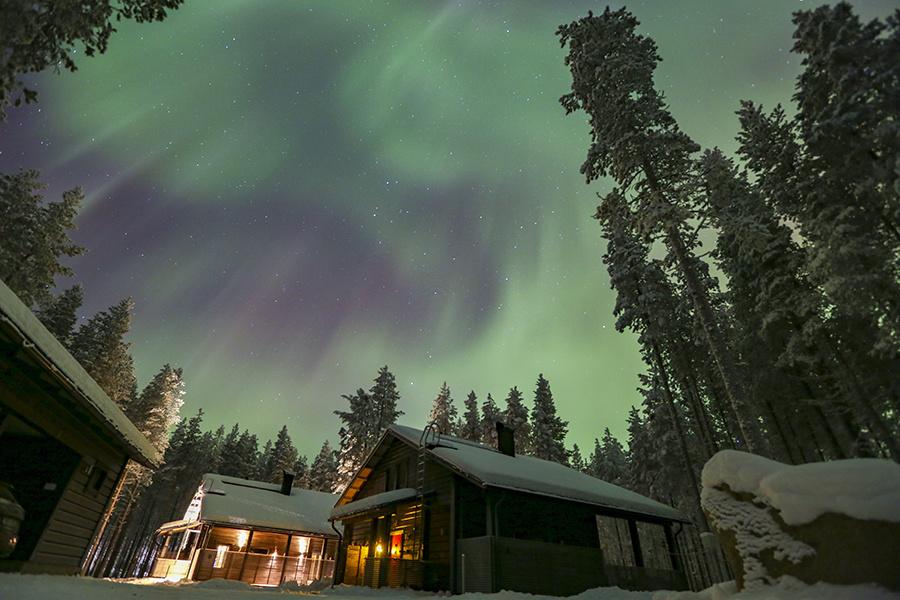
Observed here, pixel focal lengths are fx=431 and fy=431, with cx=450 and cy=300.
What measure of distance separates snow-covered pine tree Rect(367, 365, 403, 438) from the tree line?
2494cm

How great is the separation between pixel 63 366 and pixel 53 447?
5341 mm

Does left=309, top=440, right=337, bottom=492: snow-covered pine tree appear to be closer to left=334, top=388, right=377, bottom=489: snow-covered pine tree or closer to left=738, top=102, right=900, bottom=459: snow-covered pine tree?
left=334, top=388, right=377, bottom=489: snow-covered pine tree

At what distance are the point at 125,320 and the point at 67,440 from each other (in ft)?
85.2

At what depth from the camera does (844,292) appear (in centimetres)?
1455

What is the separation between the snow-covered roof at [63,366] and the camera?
6.82 metres

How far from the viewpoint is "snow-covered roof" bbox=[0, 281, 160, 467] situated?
6824 mm

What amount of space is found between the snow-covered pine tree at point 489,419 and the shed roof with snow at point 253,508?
15.7 metres

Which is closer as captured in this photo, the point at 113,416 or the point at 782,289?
the point at 113,416

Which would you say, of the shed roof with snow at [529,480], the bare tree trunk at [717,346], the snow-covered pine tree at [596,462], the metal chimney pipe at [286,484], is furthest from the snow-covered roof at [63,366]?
the snow-covered pine tree at [596,462]

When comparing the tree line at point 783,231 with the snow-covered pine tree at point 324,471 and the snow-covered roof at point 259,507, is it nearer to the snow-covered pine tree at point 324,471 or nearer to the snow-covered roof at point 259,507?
the snow-covered roof at point 259,507

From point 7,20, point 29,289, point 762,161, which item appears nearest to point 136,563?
point 29,289

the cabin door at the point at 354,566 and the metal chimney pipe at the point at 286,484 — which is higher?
the metal chimney pipe at the point at 286,484

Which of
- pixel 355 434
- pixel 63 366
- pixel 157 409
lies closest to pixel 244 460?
pixel 157 409

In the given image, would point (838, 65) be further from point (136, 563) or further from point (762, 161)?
point (136, 563)
